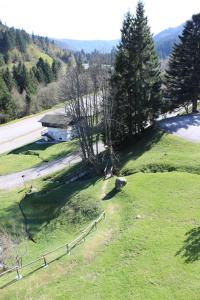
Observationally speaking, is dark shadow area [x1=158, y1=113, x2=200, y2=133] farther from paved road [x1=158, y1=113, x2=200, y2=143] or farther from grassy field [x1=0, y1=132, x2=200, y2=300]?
grassy field [x1=0, y1=132, x2=200, y2=300]

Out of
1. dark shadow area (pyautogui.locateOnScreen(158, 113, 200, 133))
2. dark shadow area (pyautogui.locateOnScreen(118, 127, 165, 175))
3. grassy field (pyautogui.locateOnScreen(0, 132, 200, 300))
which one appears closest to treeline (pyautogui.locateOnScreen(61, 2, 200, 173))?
dark shadow area (pyautogui.locateOnScreen(118, 127, 165, 175))

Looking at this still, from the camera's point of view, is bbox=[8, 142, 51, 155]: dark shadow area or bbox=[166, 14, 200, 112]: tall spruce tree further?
bbox=[8, 142, 51, 155]: dark shadow area

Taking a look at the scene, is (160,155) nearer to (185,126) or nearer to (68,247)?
(185,126)

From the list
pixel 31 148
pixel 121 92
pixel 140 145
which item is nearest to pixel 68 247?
pixel 140 145

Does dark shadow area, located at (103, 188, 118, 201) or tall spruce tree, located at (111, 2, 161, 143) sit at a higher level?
tall spruce tree, located at (111, 2, 161, 143)

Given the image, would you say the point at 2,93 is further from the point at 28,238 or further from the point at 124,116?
the point at 28,238

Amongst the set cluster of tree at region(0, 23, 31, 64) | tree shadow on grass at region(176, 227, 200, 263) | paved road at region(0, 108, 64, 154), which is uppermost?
cluster of tree at region(0, 23, 31, 64)
